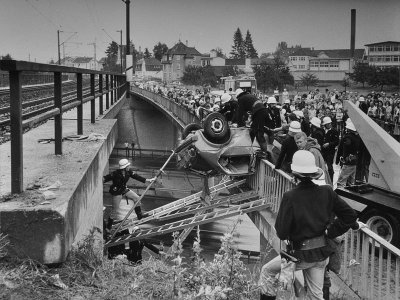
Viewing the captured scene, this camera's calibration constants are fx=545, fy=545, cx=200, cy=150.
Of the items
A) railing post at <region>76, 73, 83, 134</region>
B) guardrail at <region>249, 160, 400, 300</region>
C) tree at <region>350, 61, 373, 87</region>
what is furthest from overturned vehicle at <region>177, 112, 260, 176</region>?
tree at <region>350, 61, 373, 87</region>

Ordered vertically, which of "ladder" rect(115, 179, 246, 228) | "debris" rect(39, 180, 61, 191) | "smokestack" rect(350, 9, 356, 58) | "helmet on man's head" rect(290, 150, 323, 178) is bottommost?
"ladder" rect(115, 179, 246, 228)

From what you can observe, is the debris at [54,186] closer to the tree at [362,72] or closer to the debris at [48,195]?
the debris at [48,195]

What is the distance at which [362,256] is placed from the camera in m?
6.29

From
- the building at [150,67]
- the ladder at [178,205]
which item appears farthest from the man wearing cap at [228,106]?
the building at [150,67]

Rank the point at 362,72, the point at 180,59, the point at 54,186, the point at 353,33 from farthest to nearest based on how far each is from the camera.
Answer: the point at 180,59 < the point at 353,33 < the point at 362,72 < the point at 54,186

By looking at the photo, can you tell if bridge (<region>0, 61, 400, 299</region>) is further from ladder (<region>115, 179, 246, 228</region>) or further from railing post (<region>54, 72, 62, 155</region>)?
ladder (<region>115, 179, 246, 228</region>)

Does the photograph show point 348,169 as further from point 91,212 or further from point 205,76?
point 205,76

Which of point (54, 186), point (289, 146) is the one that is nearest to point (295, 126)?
point (289, 146)

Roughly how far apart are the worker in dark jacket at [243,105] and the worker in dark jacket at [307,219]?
19.8 ft

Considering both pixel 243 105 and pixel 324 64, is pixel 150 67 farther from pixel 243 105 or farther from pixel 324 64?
pixel 243 105

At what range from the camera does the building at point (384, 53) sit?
11612 cm

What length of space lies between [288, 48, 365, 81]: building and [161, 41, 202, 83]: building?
3302 cm

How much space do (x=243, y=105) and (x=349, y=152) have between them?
101 inches

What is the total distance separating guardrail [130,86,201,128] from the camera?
26050mm
